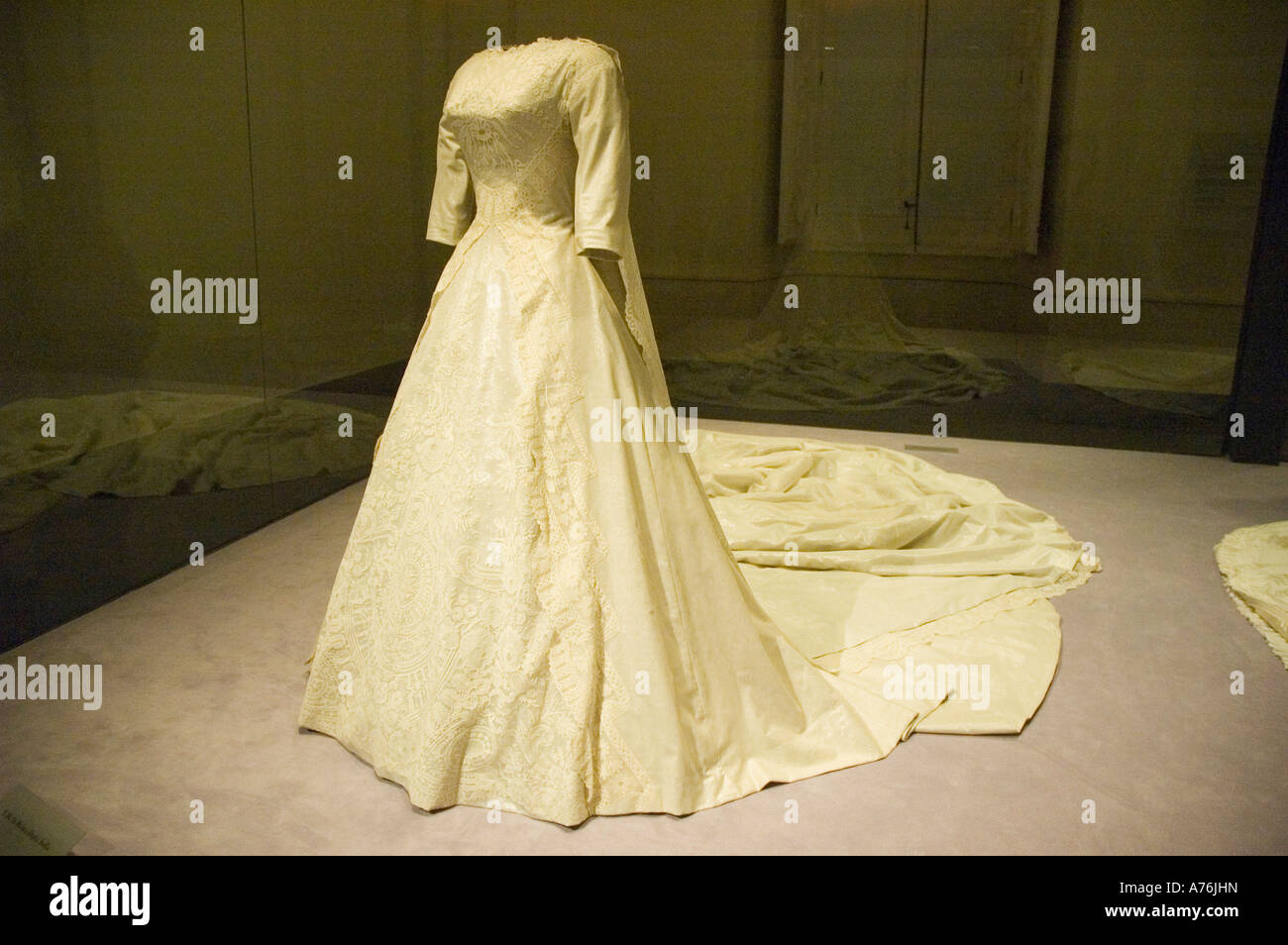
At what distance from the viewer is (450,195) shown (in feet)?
7.63

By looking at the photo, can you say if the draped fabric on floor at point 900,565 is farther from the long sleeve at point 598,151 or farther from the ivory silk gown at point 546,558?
the long sleeve at point 598,151

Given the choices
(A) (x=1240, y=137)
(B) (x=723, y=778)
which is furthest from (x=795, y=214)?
(B) (x=723, y=778)

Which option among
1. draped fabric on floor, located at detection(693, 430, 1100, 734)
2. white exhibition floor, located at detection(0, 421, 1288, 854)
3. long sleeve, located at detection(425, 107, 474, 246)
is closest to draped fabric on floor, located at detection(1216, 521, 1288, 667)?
white exhibition floor, located at detection(0, 421, 1288, 854)

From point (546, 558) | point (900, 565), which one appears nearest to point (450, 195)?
point (546, 558)

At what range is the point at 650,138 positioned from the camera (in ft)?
16.1

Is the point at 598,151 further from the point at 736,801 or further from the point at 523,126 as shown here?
the point at 736,801

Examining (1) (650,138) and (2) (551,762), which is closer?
(2) (551,762)

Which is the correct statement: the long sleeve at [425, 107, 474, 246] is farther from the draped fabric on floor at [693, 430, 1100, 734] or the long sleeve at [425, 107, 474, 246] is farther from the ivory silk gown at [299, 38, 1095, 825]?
the draped fabric on floor at [693, 430, 1100, 734]

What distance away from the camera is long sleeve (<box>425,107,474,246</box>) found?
2299mm

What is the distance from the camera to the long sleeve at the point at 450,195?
7.54 feet

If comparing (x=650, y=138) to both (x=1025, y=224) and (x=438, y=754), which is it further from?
(x=438, y=754)

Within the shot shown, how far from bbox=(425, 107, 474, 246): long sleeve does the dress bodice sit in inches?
2.6

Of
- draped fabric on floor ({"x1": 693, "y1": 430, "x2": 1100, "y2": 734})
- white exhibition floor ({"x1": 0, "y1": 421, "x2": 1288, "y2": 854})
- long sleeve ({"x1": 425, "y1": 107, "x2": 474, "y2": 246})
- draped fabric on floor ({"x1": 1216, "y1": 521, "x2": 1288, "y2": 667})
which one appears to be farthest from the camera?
draped fabric on floor ({"x1": 1216, "y1": 521, "x2": 1288, "y2": 667})

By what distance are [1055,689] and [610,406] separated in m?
1.38
